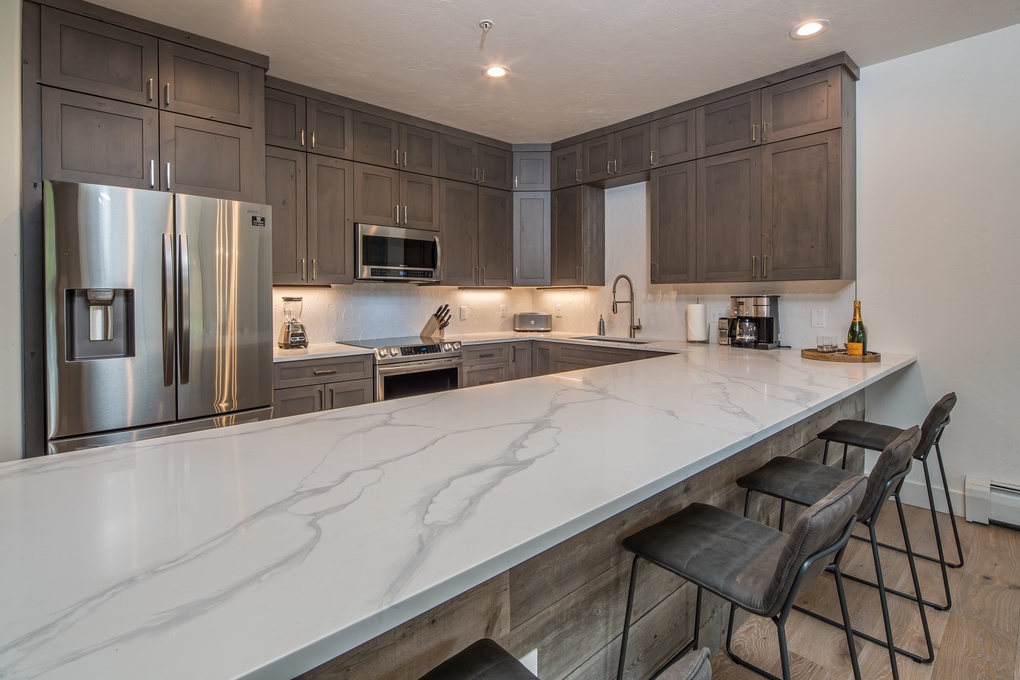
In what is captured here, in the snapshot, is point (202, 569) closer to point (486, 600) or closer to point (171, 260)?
point (486, 600)

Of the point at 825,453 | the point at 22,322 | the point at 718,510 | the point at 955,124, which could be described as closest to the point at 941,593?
the point at 825,453

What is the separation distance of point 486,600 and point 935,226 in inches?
132

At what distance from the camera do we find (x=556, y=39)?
2.80 metres

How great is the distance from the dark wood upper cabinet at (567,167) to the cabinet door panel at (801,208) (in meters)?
1.55

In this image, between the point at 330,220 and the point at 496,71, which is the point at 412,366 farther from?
the point at 496,71

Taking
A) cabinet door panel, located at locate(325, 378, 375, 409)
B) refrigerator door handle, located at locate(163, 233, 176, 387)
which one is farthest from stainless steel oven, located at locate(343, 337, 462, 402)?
refrigerator door handle, located at locate(163, 233, 176, 387)

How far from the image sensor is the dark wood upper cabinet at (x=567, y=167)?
4.41m

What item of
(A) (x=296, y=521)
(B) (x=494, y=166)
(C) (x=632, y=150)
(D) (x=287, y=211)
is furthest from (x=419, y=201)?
(A) (x=296, y=521)

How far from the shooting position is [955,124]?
2895 millimetres

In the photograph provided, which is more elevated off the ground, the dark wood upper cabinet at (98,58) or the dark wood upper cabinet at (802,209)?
the dark wood upper cabinet at (98,58)

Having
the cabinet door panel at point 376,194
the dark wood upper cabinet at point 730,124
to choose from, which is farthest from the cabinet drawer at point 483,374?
the dark wood upper cabinet at point 730,124

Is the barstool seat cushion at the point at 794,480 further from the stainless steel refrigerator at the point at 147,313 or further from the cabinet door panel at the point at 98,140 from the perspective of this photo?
the cabinet door panel at the point at 98,140

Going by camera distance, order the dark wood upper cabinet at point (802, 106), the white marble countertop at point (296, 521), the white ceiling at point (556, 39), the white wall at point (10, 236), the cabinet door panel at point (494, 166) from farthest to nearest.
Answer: the cabinet door panel at point (494, 166), the dark wood upper cabinet at point (802, 106), the white ceiling at point (556, 39), the white wall at point (10, 236), the white marble countertop at point (296, 521)

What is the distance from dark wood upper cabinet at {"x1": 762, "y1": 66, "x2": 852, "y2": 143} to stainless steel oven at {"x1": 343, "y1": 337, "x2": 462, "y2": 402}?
8.42 ft
